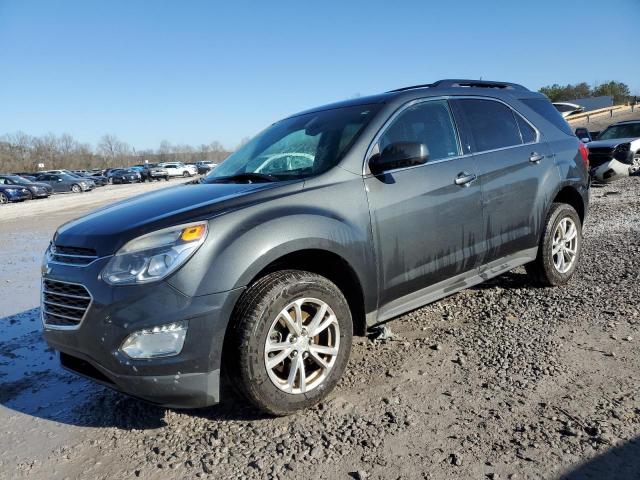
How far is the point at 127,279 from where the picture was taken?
2.42 m

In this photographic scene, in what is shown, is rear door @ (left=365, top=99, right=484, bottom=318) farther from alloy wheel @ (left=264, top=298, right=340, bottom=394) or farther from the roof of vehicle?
alloy wheel @ (left=264, top=298, right=340, bottom=394)

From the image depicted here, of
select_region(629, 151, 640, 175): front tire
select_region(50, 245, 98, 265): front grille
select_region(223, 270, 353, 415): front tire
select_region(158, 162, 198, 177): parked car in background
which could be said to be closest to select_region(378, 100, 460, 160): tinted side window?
select_region(223, 270, 353, 415): front tire

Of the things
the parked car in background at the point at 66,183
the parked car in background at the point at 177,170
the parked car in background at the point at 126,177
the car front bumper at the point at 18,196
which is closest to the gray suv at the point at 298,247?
the car front bumper at the point at 18,196

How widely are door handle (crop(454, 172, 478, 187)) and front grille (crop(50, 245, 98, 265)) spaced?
8.12 ft

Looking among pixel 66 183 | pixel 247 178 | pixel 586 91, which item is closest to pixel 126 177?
pixel 66 183

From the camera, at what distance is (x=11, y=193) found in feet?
89.6

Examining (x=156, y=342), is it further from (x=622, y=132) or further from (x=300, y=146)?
(x=622, y=132)

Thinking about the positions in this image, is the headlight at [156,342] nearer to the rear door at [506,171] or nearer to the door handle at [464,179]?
the door handle at [464,179]

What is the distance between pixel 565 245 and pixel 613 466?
295 cm

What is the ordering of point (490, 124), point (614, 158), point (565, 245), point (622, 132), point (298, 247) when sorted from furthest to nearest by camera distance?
point (622, 132), point (614, 158), point (565, 245), point (490, 124), point (298, 247)

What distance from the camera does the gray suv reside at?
96.3 inches

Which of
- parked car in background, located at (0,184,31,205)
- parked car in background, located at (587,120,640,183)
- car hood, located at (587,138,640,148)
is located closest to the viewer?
parked car in background, located at (587,120,640,183)

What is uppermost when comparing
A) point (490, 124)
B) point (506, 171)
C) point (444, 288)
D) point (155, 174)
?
point (490, 124)

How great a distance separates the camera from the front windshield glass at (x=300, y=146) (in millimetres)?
3277
